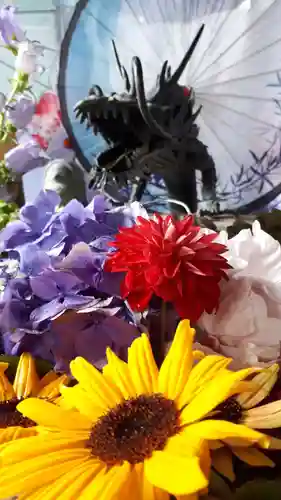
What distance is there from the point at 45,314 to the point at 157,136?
31 centimetres

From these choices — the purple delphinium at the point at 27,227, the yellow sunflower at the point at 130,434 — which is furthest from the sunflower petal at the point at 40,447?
the purple delphinium at the point at 27,227

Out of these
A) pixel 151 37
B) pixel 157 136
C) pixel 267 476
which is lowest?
pixel 267 476

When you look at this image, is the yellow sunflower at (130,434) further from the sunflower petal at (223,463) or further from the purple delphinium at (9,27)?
the purple delphinium at (9,27)

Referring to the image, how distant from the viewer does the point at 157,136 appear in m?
0.65

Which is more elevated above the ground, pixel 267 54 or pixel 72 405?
pixel 267 54

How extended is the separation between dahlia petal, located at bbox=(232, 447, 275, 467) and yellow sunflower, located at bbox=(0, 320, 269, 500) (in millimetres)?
20

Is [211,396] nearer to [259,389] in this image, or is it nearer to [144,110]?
[259,389]

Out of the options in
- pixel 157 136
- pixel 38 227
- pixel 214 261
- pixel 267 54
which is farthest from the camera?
pixel 267 54

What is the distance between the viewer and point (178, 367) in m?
0.29

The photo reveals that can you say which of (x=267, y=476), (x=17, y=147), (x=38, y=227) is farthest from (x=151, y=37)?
(x=267, y=476)

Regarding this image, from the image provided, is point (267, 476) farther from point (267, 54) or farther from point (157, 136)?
point (267, 54)

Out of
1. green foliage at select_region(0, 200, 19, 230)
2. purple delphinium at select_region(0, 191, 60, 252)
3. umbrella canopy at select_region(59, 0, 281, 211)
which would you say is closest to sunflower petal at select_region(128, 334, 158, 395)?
purple delphinium at select_region(0, 191, 60, 252)

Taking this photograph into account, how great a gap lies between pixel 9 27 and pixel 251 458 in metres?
0.57

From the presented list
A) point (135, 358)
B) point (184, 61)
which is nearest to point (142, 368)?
point (135, 358)
